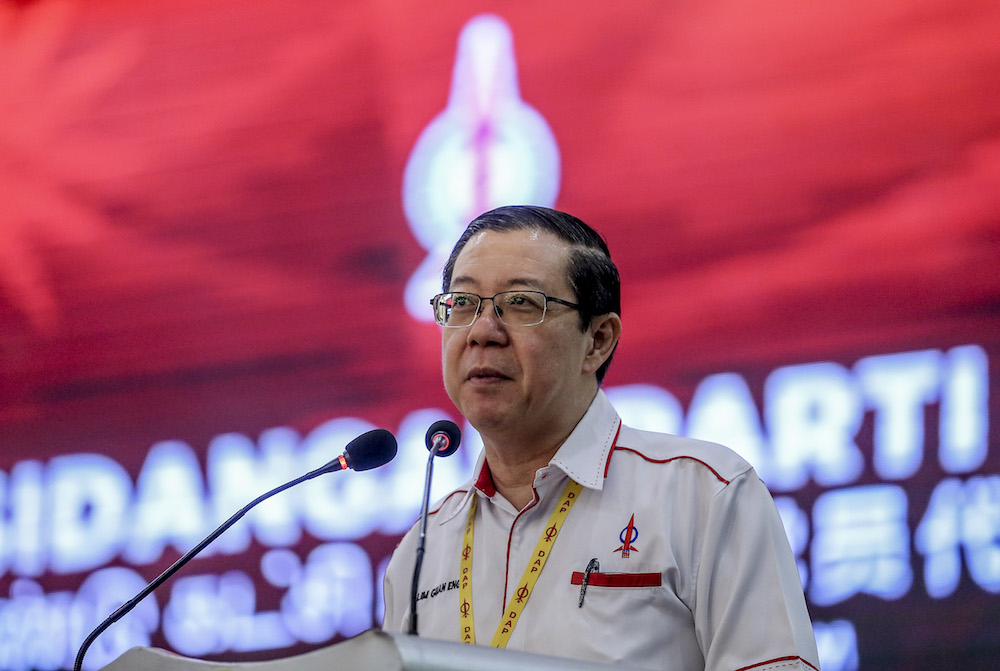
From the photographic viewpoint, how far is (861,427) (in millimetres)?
2453

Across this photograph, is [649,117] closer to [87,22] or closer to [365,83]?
[365,83]

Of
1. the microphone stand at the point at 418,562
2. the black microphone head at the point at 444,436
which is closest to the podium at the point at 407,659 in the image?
the microphone stand at the point at 418,562

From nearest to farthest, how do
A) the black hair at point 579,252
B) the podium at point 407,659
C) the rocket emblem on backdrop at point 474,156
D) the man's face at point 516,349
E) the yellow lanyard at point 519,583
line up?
the podium at point 407,659, the yellow lanyard at point 519,583, the man's face at point 516,349, the black hair at point 579,252, the rocket emblem on backdrop at point 474,156

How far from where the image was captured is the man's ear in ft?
6.24

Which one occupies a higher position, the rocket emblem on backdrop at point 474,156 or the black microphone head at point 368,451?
the rocket emblem on backdrop at point 474,156

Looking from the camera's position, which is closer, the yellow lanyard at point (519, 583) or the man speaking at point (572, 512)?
the man speaking at point (572, 512)

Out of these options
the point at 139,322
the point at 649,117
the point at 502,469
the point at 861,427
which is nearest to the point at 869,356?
the point at 861,427

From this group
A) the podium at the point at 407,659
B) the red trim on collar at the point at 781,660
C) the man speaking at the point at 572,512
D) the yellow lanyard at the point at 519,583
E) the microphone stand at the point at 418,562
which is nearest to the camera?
the podium at the point at 407,659

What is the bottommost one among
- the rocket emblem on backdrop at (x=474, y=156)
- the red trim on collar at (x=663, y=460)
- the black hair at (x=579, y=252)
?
the red trim on collar at (x=663, y=460)

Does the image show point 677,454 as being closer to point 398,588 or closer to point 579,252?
point 579,252

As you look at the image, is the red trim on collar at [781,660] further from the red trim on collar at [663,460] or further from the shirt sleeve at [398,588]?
the shirt sleeve at [398,588]

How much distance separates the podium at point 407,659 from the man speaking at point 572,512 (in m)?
0.60

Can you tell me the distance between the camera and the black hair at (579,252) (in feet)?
6.11

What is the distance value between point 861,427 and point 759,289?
460mm
